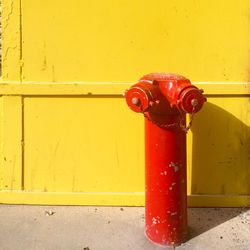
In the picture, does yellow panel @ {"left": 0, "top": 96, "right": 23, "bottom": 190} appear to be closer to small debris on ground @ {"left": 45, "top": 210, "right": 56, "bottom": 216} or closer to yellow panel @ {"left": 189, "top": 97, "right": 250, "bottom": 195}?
small debris on ground @ {"left": 45, "top": 210, "right": 56, "bottom": 216}

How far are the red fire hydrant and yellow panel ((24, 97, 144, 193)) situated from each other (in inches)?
18.6

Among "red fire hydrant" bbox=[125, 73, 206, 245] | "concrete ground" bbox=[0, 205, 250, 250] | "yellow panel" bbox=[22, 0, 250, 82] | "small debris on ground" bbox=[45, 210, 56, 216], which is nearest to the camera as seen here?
"red fire hydrant" bbox=[125, 73, 206, 245]

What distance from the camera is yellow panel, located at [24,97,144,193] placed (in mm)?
3139

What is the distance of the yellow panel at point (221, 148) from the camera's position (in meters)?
3.10

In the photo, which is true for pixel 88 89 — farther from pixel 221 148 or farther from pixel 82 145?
pixel 221 148

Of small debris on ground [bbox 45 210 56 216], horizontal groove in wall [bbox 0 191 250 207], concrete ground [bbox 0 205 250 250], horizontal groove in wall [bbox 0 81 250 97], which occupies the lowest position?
concrete ground [bbox 0 205 250 250]

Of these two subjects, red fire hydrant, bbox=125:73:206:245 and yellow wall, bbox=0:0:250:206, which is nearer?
red fire hydrant, bbox=125:73:206:245

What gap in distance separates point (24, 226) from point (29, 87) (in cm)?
99

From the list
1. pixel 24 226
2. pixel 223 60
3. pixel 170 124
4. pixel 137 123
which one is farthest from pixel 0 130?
pixel 223 60

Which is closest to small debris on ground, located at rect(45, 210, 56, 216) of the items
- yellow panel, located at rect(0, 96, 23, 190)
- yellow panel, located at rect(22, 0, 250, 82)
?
yellow panel, located at rect(0, 96, 23, 190)

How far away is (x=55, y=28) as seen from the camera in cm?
306

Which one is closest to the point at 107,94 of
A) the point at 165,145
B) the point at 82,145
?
the point at 82,145

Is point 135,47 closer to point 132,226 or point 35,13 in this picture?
point 35,13

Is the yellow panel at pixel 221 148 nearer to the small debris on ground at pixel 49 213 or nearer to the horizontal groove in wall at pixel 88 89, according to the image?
the horizontal groove in wall at pixel 88 89
